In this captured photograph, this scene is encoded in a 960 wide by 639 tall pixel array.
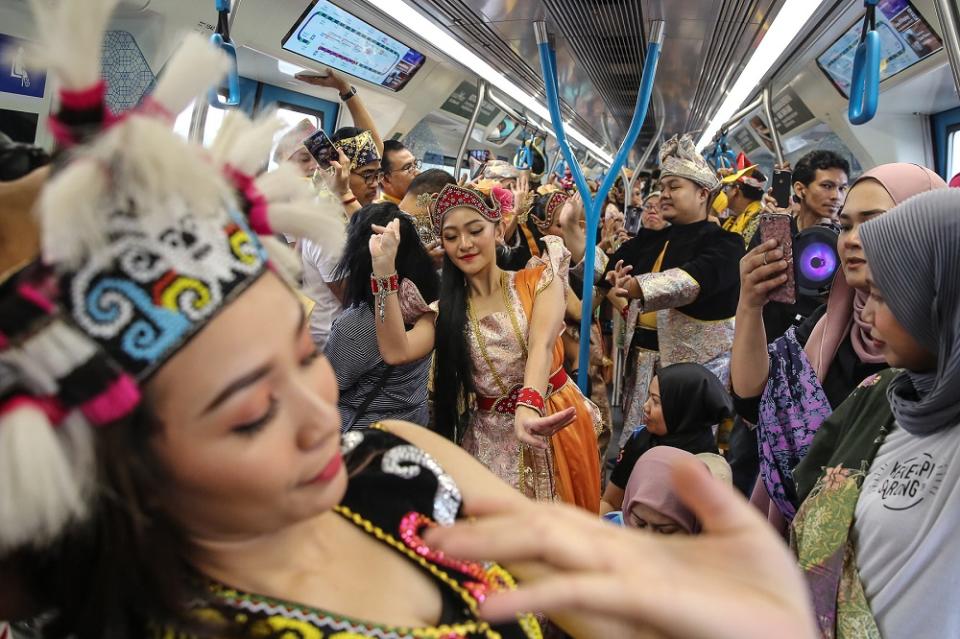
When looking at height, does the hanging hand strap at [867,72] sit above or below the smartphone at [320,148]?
above

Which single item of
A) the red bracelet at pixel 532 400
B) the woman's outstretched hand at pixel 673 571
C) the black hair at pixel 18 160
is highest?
the black hair at pixel 18 160

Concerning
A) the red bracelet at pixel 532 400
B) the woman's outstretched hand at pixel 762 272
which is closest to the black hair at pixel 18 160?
the red bracelet at pixel 532 400

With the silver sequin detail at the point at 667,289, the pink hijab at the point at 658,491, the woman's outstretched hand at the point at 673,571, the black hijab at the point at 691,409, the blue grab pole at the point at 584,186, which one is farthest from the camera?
the silver sequin detail at the point at 667,289

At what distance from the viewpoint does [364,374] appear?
7.04ft

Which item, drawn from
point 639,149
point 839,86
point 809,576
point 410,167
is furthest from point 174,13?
point 639,149

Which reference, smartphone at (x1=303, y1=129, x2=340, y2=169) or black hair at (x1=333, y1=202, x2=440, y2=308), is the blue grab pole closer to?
black hair at (x1=333, y1=202, x2=440, y2=308)

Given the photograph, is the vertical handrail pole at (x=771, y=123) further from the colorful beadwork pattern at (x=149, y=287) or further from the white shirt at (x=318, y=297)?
the colorful beadwork pattern at (x=149, y=287)

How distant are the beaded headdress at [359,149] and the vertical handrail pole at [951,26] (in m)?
2.43

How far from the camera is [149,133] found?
0.57 m

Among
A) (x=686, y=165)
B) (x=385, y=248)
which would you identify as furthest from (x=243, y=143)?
(x=686, y=165)

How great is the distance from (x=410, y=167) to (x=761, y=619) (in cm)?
312

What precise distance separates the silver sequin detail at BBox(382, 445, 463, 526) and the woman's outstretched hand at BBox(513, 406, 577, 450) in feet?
2.30

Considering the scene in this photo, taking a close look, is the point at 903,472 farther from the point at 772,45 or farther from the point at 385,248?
the point at 772,45

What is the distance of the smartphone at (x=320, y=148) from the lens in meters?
2.77
